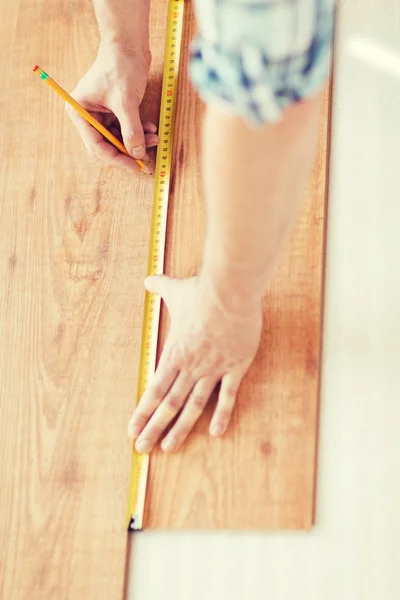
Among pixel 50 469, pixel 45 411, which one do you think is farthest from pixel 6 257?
pixel 50 469

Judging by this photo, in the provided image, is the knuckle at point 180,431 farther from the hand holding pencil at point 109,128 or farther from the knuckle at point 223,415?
the hand holding pencil at point 109,128

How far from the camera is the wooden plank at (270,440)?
115 cm

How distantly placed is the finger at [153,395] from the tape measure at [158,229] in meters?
0.04

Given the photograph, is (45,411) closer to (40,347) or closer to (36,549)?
(40,347)

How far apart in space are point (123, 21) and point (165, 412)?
2.66ft

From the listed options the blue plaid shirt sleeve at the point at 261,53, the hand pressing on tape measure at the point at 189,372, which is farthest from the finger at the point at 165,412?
the blue plaid shirt sleeve at the point at 261,53

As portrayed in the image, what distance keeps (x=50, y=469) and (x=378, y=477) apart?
61 centimetres

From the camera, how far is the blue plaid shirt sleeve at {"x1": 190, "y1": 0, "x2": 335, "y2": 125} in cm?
58

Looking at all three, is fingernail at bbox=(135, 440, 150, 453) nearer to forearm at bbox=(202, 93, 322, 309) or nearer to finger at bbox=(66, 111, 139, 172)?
forearm at bbox=(202, 93, 322, 309)

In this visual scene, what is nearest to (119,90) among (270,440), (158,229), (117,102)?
(117,102)

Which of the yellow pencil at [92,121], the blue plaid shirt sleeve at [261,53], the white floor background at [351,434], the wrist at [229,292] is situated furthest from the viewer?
the yellow pencil at [92,121]

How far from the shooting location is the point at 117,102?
1315 mm

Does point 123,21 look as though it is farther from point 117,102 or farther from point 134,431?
point 134,431

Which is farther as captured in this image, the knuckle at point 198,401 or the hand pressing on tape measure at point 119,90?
the hand pressing on tape measure at point 119,90
